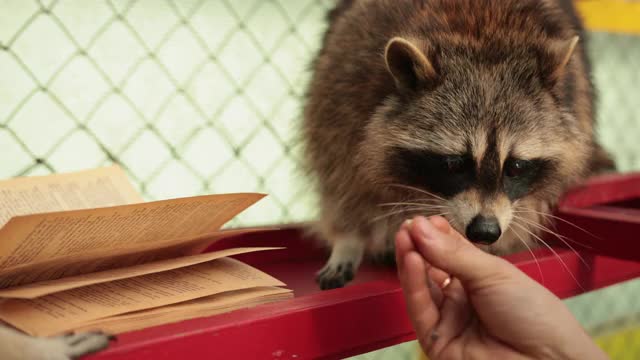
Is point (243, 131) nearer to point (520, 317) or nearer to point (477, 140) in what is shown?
point (477, 140)

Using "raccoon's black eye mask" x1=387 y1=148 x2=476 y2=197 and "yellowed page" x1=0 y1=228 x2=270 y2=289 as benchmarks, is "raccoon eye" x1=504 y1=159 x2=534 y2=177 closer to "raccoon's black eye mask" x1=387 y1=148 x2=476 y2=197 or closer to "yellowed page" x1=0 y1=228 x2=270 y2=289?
"raccoon's black eye mask" x1=387 y1=148 x2=476 y2=197

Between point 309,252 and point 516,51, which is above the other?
point 516,51

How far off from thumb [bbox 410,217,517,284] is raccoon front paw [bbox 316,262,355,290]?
1.35ft

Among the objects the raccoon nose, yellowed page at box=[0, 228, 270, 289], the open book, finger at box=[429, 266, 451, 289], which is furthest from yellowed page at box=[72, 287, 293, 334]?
the raccoon nose

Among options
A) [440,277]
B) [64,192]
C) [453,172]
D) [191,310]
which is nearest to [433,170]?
[453,172]

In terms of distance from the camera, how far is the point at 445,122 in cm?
112

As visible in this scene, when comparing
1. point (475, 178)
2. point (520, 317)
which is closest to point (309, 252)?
point (475, 178)

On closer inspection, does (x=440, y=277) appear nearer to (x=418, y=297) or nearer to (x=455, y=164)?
(x=418, y=297)

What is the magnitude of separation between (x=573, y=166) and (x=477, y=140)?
34 centimetres

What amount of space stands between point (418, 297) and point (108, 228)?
440mm

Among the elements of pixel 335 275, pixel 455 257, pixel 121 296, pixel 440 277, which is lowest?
pixel 335 275

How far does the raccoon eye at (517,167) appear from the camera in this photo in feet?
3.66

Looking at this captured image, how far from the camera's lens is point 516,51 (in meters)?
1.21

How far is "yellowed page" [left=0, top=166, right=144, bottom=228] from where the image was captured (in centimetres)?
99
